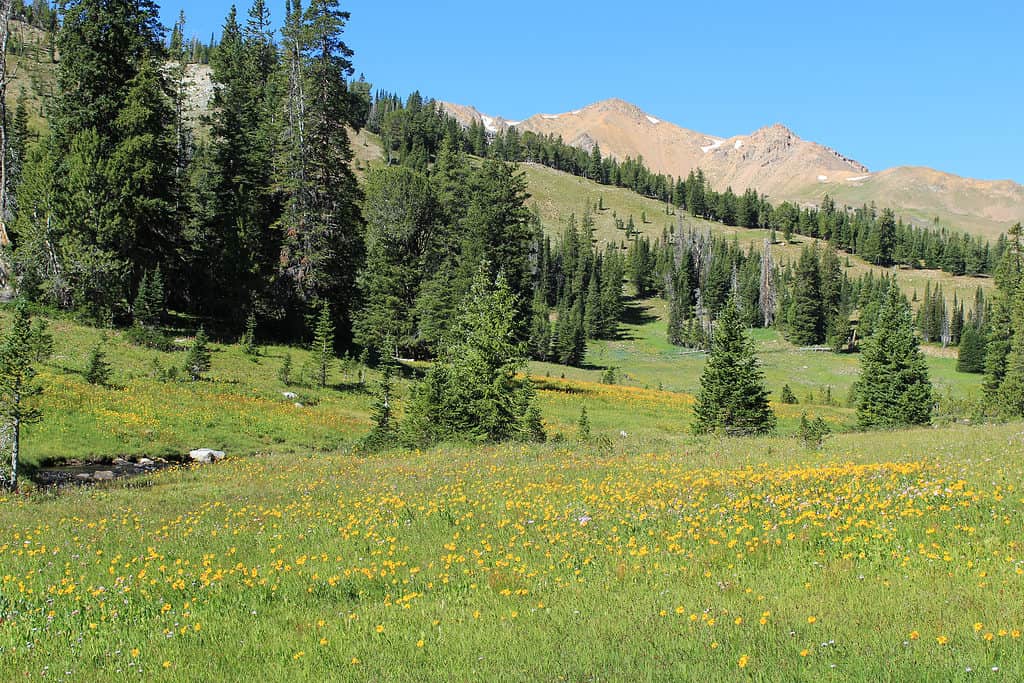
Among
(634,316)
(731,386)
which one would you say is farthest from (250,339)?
(634,316)

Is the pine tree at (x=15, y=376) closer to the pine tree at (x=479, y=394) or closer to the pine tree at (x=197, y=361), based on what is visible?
the pine tree at (x=479, y=394)

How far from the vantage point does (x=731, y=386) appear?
36000 millimetres

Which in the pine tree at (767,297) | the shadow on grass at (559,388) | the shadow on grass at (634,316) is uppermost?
the pine tree at (767,297)

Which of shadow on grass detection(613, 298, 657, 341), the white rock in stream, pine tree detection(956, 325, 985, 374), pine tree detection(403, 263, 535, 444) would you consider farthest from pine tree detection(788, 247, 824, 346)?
the white rock in stream

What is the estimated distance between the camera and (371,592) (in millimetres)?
8586

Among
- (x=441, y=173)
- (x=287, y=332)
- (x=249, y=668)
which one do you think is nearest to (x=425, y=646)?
(x=249, y=668)

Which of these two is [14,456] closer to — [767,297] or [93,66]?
[93,66]

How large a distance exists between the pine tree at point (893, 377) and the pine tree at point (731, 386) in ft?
29.3

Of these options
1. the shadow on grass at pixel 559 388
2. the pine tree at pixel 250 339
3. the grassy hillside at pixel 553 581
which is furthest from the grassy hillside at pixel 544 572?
the shadow on grass at pixel 559 388

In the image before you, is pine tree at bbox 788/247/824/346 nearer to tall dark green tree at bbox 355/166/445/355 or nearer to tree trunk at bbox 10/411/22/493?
tall dark green tree at bbox 355/166/445/355

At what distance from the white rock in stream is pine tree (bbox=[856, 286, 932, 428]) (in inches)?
1350

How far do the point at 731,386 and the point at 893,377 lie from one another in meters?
12.4

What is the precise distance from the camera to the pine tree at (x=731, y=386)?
35.8m

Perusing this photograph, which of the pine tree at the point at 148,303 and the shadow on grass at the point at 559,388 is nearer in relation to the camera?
the pine tree at the point at 148,303
